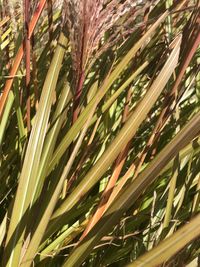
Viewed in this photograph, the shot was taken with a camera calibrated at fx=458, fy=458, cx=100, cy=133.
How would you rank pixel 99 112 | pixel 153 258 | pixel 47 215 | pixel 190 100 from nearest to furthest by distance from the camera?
pixel 153 258 < pixel 47 215 < pixel 99 112 < pixel 190 100

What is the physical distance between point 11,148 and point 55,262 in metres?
0.33

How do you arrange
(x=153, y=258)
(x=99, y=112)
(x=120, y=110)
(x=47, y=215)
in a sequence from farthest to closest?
(x=120, y=110), (x=99, y=112), (x=47, y=215), (x=153, y=258)

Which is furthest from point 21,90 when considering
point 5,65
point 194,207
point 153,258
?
point 153,258

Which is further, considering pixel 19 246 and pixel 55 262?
pixel 55 262

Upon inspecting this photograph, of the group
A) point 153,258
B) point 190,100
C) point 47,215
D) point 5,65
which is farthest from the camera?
point 190,100

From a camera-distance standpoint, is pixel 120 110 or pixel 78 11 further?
pixel 120 110

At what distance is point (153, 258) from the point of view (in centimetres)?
58

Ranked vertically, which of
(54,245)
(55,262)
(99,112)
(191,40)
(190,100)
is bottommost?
(55,262)

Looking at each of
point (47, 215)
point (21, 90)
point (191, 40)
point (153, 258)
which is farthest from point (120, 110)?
point (153, 258)

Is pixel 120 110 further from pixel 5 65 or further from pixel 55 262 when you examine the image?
pixel 55 262

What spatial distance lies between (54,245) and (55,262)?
0.44 ft

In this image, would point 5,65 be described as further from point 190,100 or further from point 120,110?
point 190,100

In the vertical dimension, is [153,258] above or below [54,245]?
above

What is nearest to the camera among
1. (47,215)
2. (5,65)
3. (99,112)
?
(47,215)
